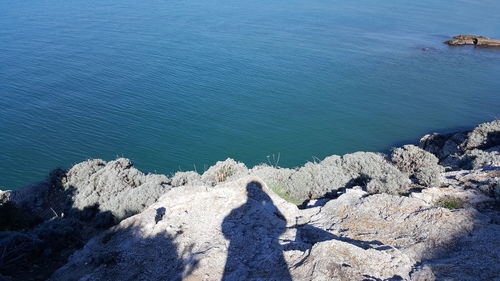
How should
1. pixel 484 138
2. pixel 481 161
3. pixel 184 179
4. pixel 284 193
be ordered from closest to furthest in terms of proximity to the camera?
pixel 284 193
pixel 481 161
pixel 184 179
pixel 484 138

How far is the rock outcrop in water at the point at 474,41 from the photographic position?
4897 cm

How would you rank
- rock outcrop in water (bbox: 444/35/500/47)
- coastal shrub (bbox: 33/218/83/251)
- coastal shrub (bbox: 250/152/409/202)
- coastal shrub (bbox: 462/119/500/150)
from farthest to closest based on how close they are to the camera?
rock outcrop in water (bbox: 444/35/500/47)
coastal shrub (bbox: 462/119/500/150)
coastal shrub (bbox: 250/152/409/202)
coastal shrub (bbox: 33/218/83/251)

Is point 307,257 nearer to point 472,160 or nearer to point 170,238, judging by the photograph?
point 170,238

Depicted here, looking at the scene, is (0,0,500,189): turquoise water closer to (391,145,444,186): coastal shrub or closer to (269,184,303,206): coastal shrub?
(391,145,444,186): coastal shrub

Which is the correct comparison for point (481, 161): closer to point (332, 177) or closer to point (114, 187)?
point (332, 177)

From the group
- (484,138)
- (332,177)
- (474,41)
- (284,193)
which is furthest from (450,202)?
(474,41)

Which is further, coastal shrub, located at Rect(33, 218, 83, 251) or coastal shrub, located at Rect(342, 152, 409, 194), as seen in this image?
coastal shrub, located at Rect(342, 152, 409, 194)

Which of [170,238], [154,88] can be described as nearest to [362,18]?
[154,88]

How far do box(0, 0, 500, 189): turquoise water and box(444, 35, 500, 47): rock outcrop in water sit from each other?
180 cm

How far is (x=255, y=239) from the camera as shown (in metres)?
8.11

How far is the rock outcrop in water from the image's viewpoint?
161 ft

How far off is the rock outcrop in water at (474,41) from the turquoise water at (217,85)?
180cm

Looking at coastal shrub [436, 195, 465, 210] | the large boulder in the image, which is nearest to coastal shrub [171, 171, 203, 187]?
coastal shrub [436, 195, 465, 210]

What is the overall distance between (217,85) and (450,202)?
88.1 ft
